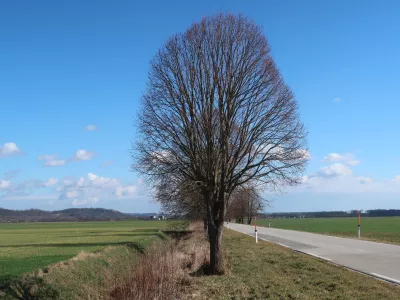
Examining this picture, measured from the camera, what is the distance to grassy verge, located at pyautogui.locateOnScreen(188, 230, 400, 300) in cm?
1179

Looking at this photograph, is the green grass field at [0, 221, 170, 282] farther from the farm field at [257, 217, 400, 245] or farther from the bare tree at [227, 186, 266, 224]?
the farm field at [257, 217, 400, 245]

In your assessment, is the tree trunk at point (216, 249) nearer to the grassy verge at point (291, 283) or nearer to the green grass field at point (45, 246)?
the grassy verge at point (291, 283)

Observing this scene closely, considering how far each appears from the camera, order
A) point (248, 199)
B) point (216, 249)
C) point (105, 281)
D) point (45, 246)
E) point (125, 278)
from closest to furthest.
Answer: point (125, 278)
point (105, 281)
point (216, 249)
point (248, 199)
point (45, 246)

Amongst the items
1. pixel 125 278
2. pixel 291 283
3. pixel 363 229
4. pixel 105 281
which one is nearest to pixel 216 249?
pixel 291 283

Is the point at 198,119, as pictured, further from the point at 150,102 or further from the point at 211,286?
the point at 211,286

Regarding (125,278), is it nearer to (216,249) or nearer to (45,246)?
(216,249)

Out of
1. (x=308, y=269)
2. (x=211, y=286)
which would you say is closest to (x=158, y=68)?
(x=211, y=286)

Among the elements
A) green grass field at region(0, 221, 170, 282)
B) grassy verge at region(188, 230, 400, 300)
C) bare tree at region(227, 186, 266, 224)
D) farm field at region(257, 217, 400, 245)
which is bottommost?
green grass field at region(0, 221, 170, 282)

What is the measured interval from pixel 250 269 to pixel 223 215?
2.56 m

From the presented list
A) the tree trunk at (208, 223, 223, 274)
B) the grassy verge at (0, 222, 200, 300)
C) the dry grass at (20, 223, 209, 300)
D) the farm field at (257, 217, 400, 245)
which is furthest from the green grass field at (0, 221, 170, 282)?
the farm field at (257, 217, 400, 245)

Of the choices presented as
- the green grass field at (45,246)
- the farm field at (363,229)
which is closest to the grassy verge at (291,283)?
the green grass field at (45,246)

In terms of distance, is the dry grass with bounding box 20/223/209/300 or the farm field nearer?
the dry grass with bounding box 20/223/209/300

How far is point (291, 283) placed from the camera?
13914 millimetres

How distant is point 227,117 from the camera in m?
16.3
